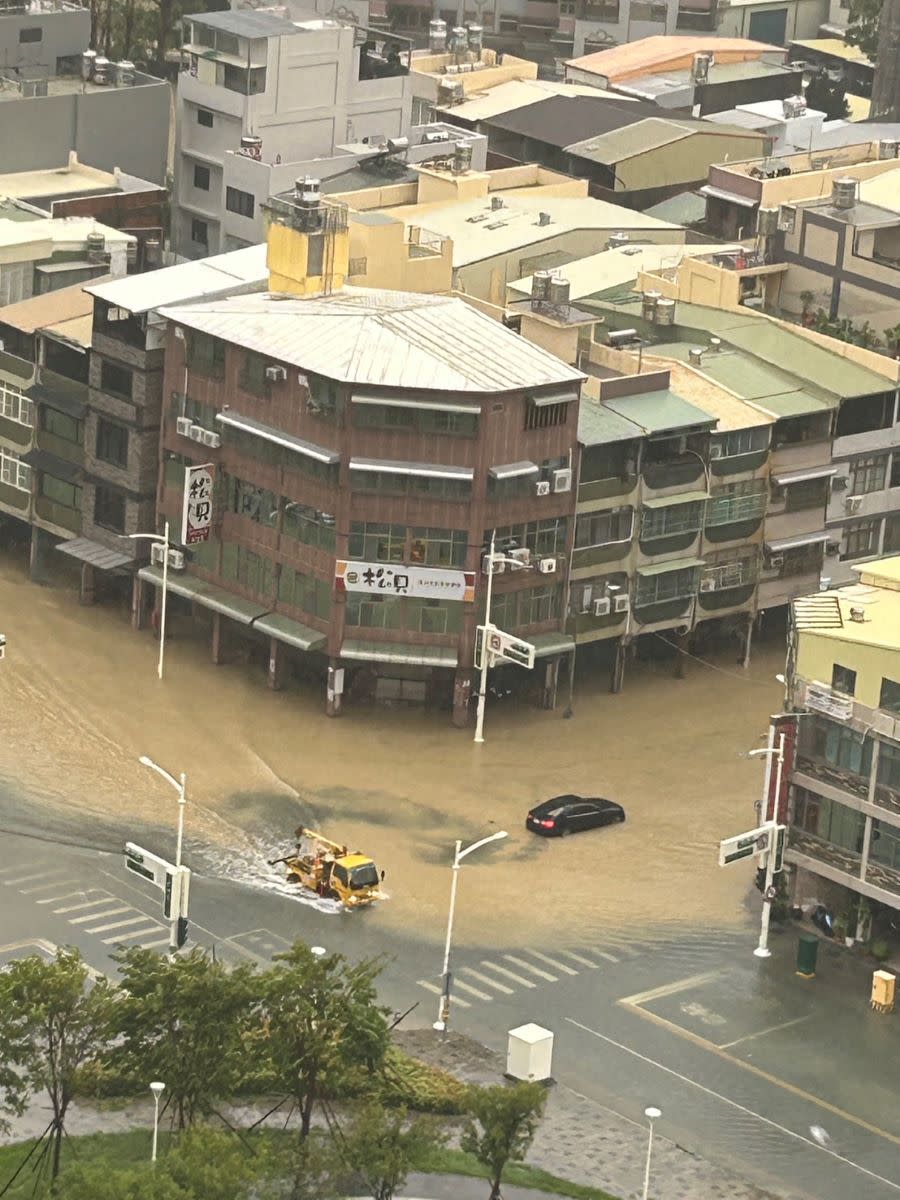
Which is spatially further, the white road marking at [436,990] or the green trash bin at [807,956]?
the green trash bin at [807,956]

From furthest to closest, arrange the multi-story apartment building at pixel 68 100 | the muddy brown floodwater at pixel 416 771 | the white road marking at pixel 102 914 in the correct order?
the multi-story apartment building at pixel 68 100 < the muddy brown floodwater at pixel 416 771 < the white road marking at pixel 102 914

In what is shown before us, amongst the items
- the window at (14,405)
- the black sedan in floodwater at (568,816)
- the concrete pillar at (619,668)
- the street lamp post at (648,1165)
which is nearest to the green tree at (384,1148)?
the street lamp post at (648,1165)

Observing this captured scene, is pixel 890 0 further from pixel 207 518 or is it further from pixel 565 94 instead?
pixel 207 518

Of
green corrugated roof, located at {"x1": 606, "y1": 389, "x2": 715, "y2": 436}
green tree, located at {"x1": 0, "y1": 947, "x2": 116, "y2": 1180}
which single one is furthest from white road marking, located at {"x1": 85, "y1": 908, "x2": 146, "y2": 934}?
green corrugated roof, located at {"x1": 606, "y1": 389, "x2": 715, "y2": 436}

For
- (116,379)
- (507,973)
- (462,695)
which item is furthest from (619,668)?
(507,973)

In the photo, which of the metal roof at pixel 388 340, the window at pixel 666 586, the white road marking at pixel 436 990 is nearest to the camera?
the white road marking at pixel 436 990

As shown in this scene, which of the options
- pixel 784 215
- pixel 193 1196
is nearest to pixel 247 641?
pixel 784 215

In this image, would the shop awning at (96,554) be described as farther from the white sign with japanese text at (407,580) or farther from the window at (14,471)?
the white sign with japanese text at (407,580)
